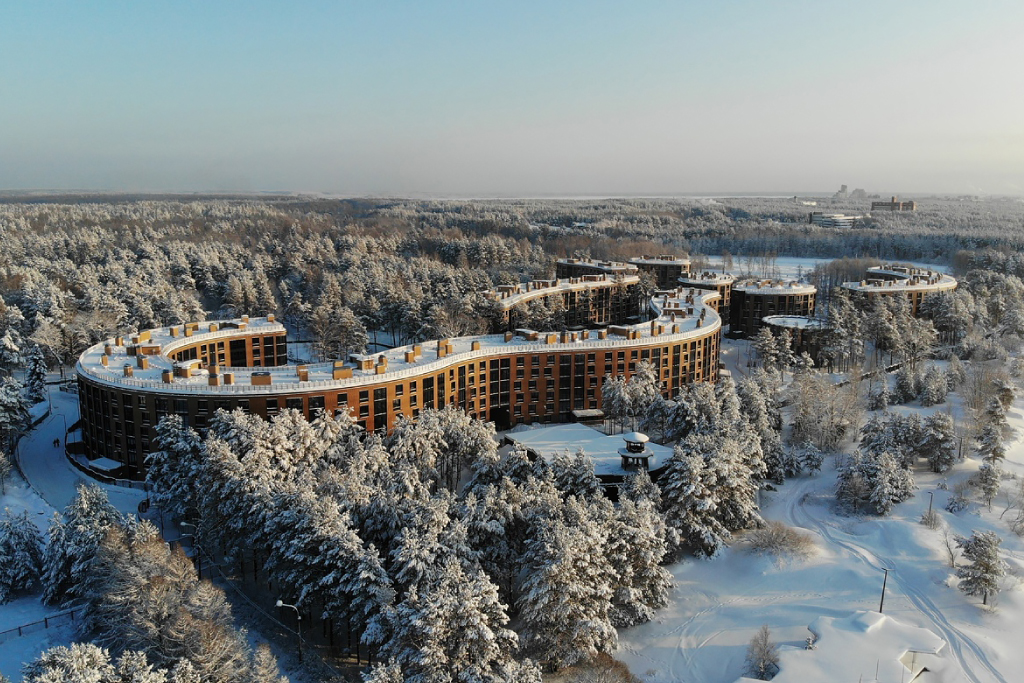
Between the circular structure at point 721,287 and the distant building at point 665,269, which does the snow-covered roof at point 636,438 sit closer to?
the circular structure at point 721,287

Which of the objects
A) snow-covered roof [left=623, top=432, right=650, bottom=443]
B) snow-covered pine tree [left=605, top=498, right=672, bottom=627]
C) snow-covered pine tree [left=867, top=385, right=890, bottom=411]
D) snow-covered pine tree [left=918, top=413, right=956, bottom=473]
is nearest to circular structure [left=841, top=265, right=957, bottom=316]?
snow-covered pine tree [left=867, top=385, right=890, bottom=411]

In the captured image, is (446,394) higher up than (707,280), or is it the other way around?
(707,280)

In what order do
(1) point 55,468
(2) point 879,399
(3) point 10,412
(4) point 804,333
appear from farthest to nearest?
(4) point 804,333 < (2) point 879,399 < (3) point 10,412 < (1) point 55,468

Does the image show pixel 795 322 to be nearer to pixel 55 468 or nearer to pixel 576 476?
pixel 576 476

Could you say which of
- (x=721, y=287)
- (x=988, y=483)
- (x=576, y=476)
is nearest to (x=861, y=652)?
(x=576, y=476)

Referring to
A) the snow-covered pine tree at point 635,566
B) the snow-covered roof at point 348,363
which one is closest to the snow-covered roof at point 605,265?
the snow-covered roof at point 348,363

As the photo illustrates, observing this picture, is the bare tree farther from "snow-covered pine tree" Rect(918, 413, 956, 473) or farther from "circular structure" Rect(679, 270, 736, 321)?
"circular structure" Rect(679, 270, 736, 321)

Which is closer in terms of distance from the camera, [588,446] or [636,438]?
[636,438]
